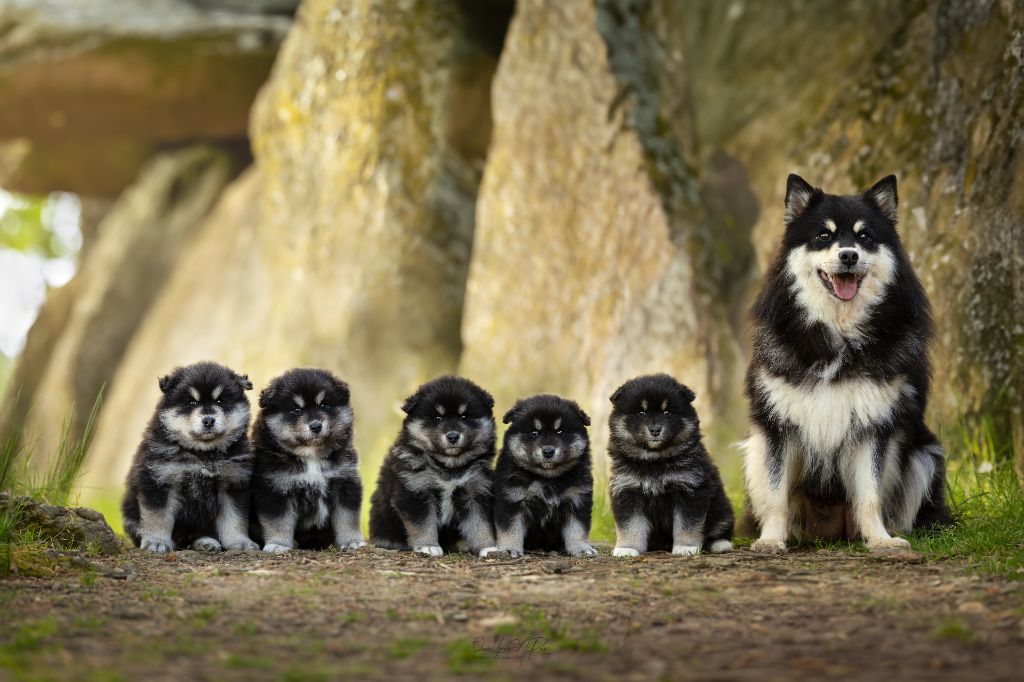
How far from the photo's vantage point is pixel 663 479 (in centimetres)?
690

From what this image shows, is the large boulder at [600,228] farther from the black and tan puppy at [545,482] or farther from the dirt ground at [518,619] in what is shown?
the dirt ground at [518,619]

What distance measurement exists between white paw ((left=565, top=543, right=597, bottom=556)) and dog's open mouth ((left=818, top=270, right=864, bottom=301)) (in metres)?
2.09

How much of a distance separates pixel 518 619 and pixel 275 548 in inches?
95.8

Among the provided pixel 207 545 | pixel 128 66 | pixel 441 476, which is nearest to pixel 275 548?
pixel 207 545

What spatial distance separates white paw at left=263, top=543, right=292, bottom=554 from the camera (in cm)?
694

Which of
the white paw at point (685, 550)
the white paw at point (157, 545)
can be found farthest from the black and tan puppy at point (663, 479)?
the white paw at point (157, 545)

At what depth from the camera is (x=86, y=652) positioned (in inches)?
172

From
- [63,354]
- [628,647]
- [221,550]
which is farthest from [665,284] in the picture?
[63,354]

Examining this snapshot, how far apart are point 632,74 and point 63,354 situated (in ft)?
32.3

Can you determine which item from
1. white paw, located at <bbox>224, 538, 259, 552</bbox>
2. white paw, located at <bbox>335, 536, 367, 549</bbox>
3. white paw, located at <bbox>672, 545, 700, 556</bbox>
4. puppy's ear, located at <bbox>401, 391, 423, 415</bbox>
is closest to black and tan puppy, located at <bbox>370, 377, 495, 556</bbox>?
puppy's ear, located at <bbox>401, 391, 423, 415</bbox>

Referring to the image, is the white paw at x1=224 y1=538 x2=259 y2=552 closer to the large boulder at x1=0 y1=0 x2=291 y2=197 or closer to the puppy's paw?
the puppy's paw

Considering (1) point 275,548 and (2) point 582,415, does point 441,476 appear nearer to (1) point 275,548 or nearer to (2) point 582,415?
(2) point 582,415

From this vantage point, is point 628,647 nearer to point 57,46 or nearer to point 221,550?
point 221,550

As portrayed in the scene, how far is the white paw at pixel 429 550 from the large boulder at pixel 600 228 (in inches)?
134
